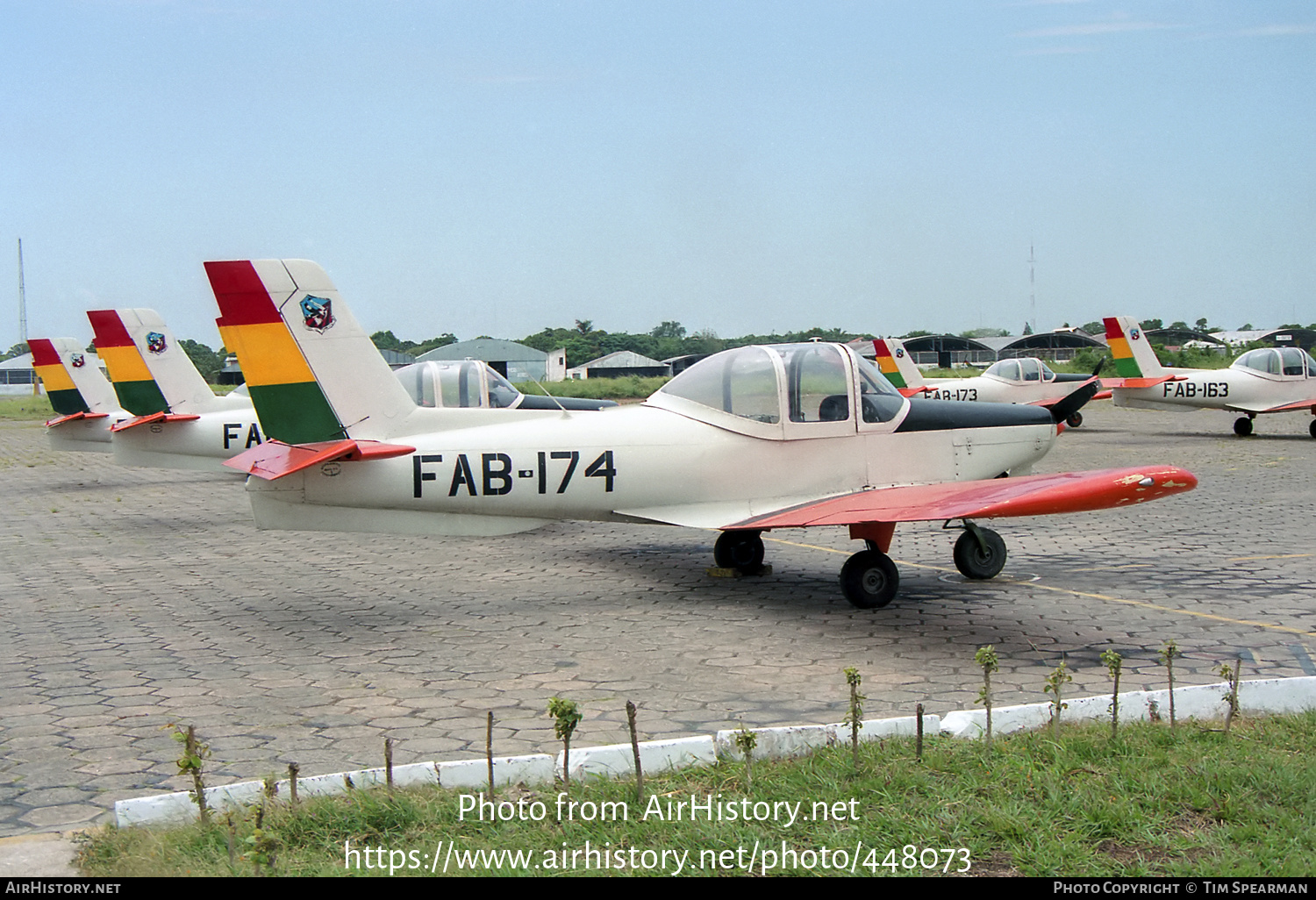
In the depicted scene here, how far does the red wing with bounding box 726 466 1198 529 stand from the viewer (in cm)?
676

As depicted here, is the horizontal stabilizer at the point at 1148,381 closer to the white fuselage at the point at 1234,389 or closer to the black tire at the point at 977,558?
the white fuselage at the point at 1234,389

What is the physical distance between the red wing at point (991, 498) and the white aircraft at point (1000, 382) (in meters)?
21.9

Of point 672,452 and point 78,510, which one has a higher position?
point 672,452

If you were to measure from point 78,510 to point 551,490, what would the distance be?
1145 cm

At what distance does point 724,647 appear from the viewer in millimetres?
6926

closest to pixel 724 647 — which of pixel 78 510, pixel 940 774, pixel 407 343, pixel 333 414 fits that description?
pixel 940 774

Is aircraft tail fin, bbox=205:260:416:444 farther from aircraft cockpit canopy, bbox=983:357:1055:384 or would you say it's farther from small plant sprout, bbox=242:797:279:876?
aircraft cockpit canopy, bbox=983:357:1055:384

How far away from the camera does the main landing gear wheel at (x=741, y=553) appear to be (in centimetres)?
968

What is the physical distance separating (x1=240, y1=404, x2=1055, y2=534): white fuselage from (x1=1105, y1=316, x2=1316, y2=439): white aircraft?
809 inches

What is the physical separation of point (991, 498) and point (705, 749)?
3.68 meters

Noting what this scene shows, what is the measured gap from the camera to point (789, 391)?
890 centimetres

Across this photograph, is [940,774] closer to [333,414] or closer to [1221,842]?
[1221,842]

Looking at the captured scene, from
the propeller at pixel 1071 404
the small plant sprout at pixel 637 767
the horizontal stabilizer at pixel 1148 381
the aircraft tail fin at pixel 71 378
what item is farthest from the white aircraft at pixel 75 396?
the horizontal stabilizer at pixel 1148 381

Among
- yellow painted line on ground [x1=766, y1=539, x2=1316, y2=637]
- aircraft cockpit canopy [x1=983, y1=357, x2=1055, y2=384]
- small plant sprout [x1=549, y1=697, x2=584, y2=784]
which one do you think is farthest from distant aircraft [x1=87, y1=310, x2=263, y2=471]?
aircraft cockpit canopy [x1=983, y1=357, x2=1055, y2=384]
